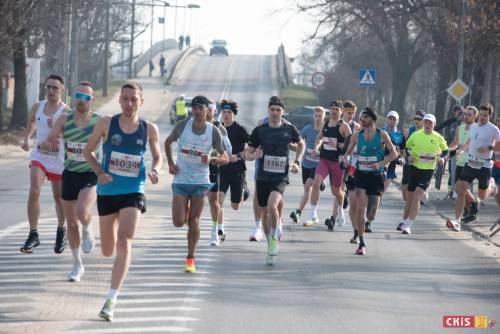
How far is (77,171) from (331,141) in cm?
682

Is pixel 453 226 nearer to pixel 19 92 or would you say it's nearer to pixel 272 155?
pixel 272 155

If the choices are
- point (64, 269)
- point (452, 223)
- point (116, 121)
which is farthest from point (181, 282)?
point (452, 223)

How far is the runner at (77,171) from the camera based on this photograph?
11.5 meters

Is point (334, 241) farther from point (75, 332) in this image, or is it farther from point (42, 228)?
point (75, 332)

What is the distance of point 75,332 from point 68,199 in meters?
2.98

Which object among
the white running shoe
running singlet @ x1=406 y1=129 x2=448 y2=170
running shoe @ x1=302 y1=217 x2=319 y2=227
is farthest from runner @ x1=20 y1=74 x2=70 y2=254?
running singlet @ x1=406 y1=129 x2=448 y2=170

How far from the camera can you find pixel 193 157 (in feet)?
41.1

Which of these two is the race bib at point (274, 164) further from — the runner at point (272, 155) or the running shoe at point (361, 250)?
the running shoe at point (361, 250)

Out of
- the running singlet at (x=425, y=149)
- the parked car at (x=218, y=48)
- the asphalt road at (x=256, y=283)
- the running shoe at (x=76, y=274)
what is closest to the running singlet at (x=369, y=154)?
the asphalt road at (x=256, y=283)

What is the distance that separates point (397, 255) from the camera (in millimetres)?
14836

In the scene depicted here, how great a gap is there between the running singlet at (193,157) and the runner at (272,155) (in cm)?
131

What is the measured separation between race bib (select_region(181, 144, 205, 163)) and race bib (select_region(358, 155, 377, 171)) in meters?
3.41

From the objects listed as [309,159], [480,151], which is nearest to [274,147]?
[309,159]

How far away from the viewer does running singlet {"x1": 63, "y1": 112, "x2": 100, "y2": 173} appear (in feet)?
38.4
